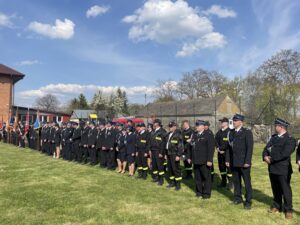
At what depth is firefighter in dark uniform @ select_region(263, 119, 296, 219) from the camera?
6.32m

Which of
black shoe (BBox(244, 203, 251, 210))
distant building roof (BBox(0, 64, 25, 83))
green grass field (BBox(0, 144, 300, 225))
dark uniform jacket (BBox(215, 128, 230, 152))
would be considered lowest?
green grass field (BBox(0, 144, 300, 225))

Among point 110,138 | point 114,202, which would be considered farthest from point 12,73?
point 114,202

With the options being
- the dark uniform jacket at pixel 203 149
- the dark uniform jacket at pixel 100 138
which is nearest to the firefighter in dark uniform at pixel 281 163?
the dark uniform jacket at pixel 203 149

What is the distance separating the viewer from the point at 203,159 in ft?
26.5

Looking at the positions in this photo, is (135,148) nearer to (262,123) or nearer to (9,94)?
(262,123)

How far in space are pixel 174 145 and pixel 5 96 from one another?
126ft

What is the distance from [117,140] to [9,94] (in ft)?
115

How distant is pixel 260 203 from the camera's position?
7.50 meters

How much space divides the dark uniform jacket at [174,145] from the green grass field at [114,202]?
108 centimetres

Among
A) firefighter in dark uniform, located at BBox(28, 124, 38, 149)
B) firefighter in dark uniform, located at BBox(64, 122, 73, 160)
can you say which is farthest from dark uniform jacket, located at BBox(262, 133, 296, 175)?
firefighter in dark uniform, located at BBox(28, 124, 38, 149)

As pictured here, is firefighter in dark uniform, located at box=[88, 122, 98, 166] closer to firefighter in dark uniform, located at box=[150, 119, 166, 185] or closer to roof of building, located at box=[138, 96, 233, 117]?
firefighter in dark uniform, located at box=[150, 119, 166, 185]

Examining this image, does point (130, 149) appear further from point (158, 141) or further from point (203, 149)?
point (203, 149)

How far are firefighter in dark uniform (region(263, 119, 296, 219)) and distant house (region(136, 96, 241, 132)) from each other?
30094 millimetres

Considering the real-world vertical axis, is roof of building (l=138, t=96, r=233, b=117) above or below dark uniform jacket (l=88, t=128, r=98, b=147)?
above
